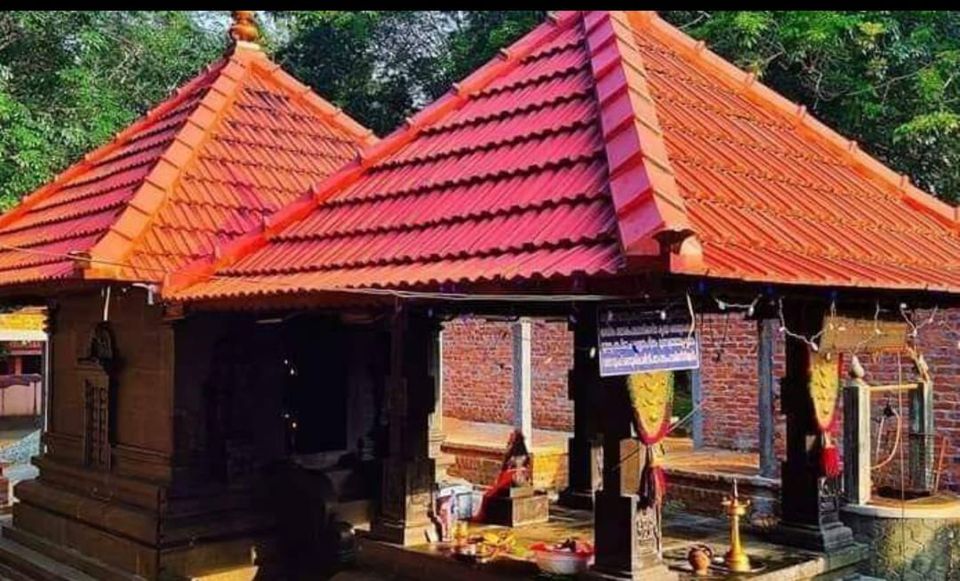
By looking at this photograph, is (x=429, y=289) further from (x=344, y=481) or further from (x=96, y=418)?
(x=96, y=418)

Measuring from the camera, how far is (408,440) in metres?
7.23

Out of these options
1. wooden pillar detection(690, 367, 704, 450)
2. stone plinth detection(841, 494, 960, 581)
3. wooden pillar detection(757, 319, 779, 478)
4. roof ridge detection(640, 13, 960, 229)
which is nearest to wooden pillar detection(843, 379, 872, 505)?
stone plinth detection(841, 494, 960, 581)

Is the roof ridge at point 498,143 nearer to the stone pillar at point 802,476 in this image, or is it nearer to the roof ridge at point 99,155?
the stone pillar at point 802,476

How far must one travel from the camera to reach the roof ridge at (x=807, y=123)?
25.1 feet

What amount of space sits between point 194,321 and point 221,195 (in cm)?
126

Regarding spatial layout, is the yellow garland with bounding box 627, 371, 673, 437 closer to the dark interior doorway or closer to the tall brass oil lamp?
the tall brass oil lamp

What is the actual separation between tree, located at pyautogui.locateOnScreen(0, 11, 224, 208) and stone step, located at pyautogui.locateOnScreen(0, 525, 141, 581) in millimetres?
6168

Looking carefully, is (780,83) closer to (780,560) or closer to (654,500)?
(780,560)

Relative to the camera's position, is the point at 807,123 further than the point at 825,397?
Yes

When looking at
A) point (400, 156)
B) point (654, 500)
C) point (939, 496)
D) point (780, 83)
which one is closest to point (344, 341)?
point (400, 156)

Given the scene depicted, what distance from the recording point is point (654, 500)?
5672 mm

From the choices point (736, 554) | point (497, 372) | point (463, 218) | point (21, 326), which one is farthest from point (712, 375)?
point (21, 326)

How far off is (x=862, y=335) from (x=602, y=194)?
2844 millimetres

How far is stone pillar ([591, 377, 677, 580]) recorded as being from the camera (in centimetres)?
560
